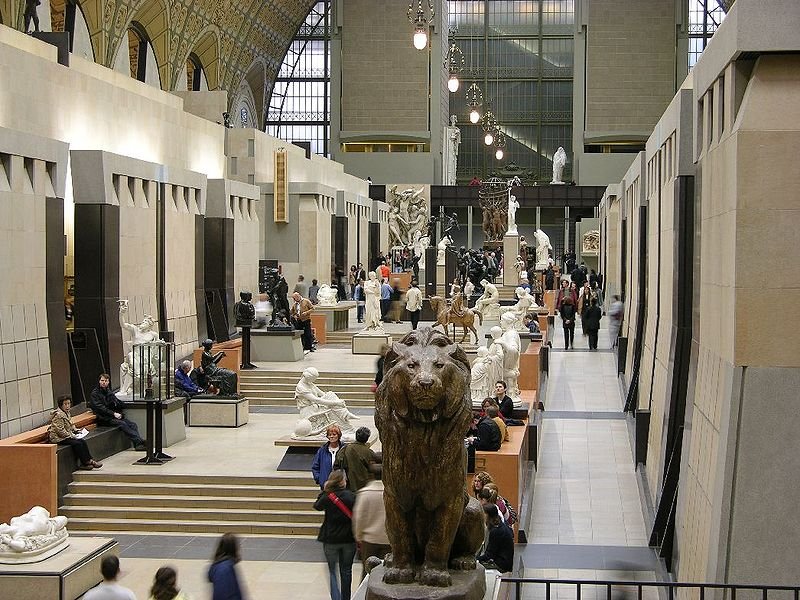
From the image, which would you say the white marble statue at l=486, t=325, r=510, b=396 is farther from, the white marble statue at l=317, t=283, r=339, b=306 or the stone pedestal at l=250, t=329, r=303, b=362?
the white marble statue at l=317, t=283, r=339, b=306

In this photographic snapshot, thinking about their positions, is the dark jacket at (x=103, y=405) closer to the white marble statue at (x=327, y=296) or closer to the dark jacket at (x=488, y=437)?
the dark jacket at (x=488, y=437)

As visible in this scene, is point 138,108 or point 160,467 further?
point 138,108

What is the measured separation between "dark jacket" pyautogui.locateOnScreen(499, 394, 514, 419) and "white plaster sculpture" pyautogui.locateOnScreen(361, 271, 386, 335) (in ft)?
31.6

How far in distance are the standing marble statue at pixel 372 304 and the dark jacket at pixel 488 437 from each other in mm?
12093

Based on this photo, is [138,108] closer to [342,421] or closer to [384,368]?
[342,421]

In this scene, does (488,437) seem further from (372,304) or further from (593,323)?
(593,323)

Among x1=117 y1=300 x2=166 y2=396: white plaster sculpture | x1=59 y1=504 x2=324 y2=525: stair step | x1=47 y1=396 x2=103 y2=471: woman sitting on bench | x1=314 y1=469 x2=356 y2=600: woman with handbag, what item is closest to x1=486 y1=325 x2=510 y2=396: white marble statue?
x1=59 y1=504 x2=324 y2=525: stair step

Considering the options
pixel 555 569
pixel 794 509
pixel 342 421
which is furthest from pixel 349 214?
pixel 794 509

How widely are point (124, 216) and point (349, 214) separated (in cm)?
2162

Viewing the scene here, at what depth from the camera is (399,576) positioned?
18.4ft

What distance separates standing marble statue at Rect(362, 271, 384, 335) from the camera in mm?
25655

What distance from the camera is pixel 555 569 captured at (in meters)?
12.3

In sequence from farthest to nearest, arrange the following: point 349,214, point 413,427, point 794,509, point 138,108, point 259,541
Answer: point 349,214, point 138,108, point 259,541, point 794,509, point 413,427

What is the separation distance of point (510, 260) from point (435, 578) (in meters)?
36.8
